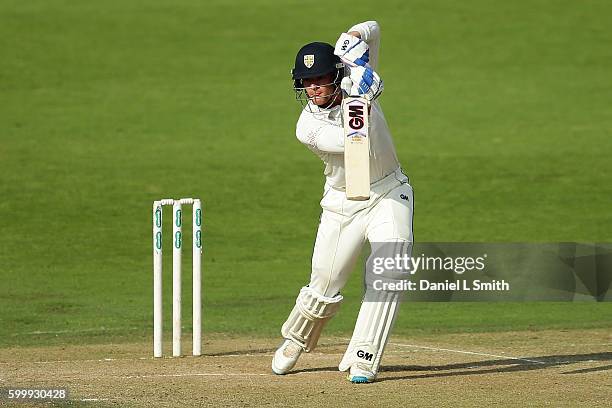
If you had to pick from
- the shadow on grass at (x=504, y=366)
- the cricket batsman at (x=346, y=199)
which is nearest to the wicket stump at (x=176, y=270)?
the cricket batsman at (x=346, y=199)

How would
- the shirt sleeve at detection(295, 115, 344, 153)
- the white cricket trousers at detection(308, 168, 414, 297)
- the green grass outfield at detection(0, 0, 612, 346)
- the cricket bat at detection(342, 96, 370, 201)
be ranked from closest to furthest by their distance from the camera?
the cricket bat at detection(342, 96, 370, 201)
the shirt sleeve at detection(295, 115, 344, 153)
the white cricket trousers at detection(308, 168, 414, 297)
the green grass outfield at detection(0, 0, 612, 346)

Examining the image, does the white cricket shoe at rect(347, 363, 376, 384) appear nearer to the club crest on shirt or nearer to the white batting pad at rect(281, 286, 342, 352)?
the white batting pad at rect(281, 286, 342, 352)

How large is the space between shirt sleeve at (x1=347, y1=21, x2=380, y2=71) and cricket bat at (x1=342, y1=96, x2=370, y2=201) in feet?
2.19

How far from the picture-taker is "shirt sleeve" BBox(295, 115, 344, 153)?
8578 millimetres

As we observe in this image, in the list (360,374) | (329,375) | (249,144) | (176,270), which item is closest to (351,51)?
(360,374)

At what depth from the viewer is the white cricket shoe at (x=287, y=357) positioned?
9.20 m

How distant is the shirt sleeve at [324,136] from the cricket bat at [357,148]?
11 centimetres

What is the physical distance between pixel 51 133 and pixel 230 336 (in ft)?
45.1

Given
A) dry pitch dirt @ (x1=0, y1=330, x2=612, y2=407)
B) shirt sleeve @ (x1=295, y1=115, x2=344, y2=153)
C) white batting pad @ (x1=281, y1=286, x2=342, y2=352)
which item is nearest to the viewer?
dry pitch dirt @ (x1=0, y1=330, x2=612, y2=407)

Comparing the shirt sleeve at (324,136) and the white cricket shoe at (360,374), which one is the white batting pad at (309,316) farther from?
the shirt sleeve at (324,136)

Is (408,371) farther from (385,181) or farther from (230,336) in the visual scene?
(230,336)

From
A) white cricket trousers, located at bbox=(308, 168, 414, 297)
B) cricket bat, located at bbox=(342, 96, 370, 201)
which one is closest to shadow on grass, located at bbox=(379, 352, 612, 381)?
white cricket trousers, located at bbox=(308, 168, 414, 297)

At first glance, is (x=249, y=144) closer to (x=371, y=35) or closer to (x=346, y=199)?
(x=371, y=35)

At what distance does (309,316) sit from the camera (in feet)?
30.0
